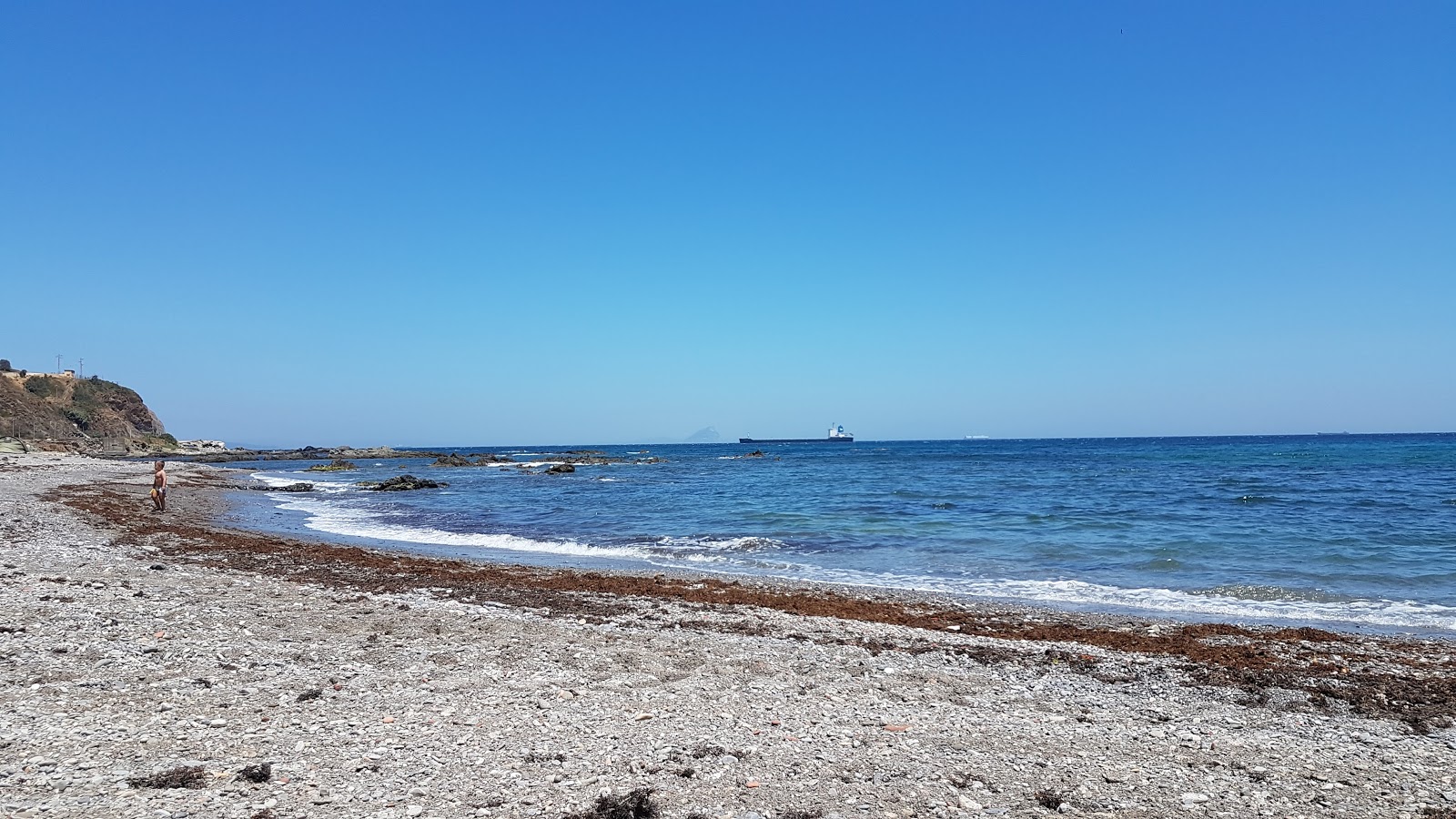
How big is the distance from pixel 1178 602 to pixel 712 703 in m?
10.2

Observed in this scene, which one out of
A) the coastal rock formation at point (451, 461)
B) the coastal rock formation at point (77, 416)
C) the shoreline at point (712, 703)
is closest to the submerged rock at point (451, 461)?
the coastal rock formation at point (451, 461)

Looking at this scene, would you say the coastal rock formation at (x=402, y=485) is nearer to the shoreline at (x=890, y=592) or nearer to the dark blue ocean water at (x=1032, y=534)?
the dark blue ocean water at (x=1032, y=534)

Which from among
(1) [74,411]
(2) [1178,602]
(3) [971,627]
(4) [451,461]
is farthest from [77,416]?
(2) [1178,602]

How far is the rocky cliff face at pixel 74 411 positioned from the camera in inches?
3607

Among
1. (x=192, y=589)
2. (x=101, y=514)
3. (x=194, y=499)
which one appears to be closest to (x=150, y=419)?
(x=194, y=499)

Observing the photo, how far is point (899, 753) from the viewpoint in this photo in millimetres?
6316

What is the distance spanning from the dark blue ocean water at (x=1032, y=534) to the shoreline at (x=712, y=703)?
11.2ft

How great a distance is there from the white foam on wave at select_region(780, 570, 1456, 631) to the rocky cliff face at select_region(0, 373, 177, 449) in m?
105

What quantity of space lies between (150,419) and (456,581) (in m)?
145

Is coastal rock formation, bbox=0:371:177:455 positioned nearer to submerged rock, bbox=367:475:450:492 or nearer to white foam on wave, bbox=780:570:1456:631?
submerged rock, bbox=367:475:450:492

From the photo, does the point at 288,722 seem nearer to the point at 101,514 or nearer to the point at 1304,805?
the point at 1304,805

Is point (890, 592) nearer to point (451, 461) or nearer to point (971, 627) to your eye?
point (971, 627)

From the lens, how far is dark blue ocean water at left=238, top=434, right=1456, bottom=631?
14.7 meters

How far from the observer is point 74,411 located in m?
104
